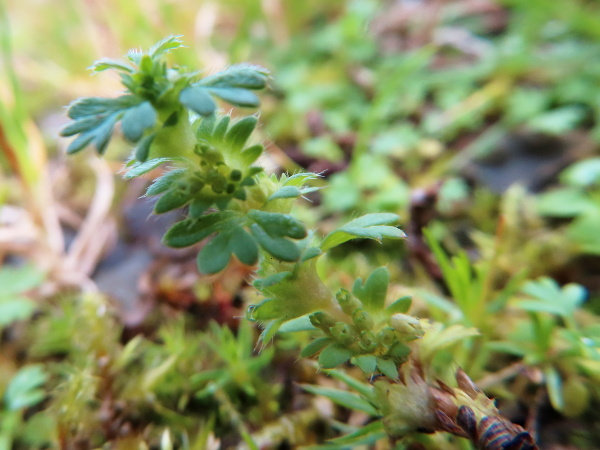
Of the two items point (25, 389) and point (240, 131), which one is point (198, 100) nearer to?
point (240, 131)

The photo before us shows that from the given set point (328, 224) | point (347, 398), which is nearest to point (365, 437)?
point (347, 398)

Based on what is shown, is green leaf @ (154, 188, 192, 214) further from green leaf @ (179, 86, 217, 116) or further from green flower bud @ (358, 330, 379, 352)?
green flower bud @ (358, 330, 379, 352)

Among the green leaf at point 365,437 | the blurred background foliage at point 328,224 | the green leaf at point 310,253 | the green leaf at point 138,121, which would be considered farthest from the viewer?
the blurred background foliage at point 328,224

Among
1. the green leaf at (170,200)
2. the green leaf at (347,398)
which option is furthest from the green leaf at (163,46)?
the green leaf at (347,398)

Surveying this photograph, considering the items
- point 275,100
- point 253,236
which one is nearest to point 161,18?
point 275,100

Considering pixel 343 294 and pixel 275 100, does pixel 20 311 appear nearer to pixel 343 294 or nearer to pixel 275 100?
pixel 343 294

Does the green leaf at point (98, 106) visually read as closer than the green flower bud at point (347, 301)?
Yes

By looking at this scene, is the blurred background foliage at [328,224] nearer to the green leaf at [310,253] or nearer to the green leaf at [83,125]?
the green leaf at [310,253]
